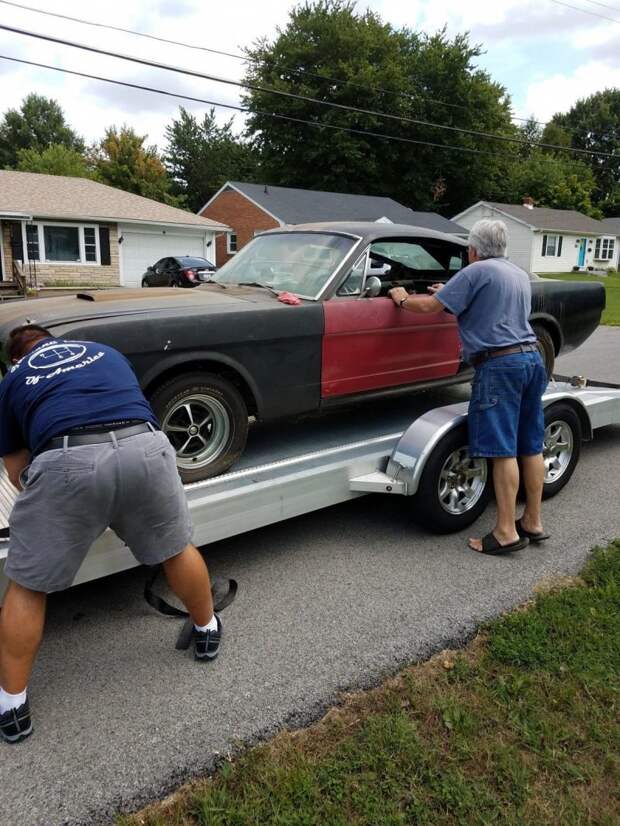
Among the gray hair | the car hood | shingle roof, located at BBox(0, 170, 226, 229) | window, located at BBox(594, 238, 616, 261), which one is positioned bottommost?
the car hood

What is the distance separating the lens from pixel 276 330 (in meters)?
3.94

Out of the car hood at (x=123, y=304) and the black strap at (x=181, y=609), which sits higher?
the car hood at (x=123, y=304)

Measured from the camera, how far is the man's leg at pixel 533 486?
4.09 metres

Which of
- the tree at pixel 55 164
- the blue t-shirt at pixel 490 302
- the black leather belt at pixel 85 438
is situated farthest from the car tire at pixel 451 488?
the tree at pixel 55 164

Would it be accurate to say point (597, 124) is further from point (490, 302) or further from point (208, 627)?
point (208, 627)

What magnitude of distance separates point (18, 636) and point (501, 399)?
2.83 m

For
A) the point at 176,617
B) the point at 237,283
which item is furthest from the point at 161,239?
the point at 176,617

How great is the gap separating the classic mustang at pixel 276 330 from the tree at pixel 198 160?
55.4 metres

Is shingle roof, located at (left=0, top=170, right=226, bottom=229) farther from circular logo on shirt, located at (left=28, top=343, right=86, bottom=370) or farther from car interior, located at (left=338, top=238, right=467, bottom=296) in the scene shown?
circular logo on shirt, located at (left=28, top=343, right=86, bottom=370)

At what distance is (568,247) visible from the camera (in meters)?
47.1

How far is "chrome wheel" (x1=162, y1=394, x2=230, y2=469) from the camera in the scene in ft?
12.1

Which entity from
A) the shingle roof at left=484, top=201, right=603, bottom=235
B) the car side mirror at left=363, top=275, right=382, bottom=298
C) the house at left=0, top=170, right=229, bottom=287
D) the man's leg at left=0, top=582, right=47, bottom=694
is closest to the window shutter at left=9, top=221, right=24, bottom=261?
the house at left=0, top=170, right=229, bottom=287

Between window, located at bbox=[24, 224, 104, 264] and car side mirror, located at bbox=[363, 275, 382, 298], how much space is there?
24668 millimetres

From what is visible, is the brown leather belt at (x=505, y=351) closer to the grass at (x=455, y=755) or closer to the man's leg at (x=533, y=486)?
the man's leg at (x=533, y=486)
